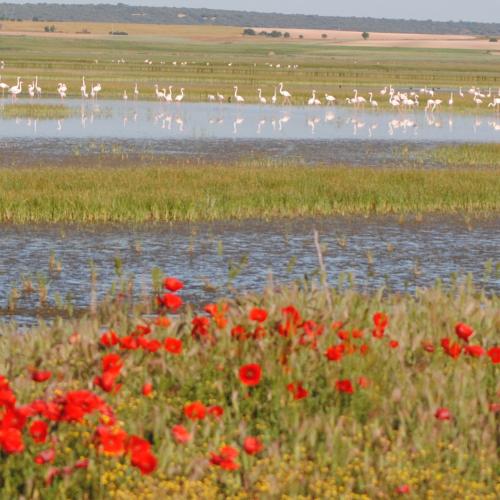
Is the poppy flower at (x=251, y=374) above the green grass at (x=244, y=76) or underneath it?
above

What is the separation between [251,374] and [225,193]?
1681 centimetres

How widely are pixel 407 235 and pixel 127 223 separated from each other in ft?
16.1

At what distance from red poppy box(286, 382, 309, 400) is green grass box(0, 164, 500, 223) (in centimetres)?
1474

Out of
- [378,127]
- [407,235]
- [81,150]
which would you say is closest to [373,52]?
[378,127]

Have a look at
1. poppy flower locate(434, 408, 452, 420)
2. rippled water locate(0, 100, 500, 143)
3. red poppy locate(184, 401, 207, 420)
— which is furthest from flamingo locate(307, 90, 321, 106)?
red poppy locate(184, 401, 207, 420)

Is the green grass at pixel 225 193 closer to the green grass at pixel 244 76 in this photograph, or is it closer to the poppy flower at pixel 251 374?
the poppy flower at pixel 251 374

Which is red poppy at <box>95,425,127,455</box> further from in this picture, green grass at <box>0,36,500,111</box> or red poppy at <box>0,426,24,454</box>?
green grass at <box>0,36,500,111</box>

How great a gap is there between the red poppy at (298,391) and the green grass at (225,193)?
14.7 metres

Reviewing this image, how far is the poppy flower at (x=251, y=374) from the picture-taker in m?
7.37

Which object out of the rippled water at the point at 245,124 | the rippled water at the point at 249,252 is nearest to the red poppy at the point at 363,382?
the rippled water at the point at 249,252

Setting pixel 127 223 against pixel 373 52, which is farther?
pixel 373 52

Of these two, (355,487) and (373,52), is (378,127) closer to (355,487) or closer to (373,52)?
(355,487)

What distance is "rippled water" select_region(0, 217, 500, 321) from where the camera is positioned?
1706cm

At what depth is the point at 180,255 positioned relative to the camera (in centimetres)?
1906
